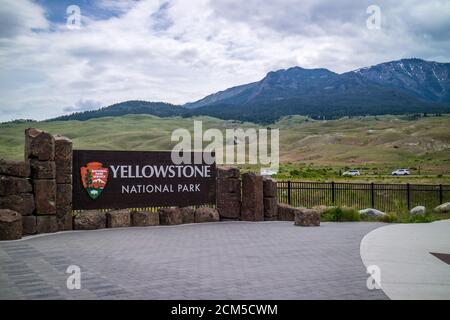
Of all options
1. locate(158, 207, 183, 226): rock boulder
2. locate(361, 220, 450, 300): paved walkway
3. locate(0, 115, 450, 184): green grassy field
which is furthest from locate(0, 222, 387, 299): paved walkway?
locate(0, 115, 450, 184): green grassy field

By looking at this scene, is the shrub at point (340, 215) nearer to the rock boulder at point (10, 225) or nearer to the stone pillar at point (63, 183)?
the stone pillar at point (63, 183)

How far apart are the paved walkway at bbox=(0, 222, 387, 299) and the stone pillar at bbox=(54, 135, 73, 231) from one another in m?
0.69

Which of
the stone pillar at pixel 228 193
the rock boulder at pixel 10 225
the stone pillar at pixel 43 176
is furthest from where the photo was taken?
the stone pillar at pixel 228 193

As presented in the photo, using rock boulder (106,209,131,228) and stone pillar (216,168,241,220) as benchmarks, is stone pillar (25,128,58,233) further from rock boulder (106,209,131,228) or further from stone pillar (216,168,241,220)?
Result: stone pillar (216,168,241,220)

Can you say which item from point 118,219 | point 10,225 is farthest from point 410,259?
point 10,225

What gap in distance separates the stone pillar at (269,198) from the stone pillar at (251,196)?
0.39m

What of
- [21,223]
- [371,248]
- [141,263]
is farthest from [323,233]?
[21,223]

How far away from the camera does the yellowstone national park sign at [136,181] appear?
1691 cm

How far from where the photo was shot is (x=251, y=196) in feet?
63.7

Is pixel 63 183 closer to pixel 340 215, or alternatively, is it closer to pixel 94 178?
pixel 94 178

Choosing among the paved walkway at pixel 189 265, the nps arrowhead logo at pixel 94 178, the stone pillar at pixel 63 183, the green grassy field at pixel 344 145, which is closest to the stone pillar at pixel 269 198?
the paved walkway at pixel 189 265

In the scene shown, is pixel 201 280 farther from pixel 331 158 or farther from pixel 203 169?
pixel 331 158

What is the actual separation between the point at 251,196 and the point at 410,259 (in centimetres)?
884
